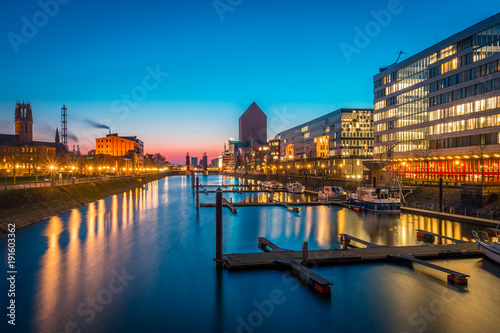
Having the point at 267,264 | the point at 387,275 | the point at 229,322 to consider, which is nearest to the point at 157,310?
the point at 229,322

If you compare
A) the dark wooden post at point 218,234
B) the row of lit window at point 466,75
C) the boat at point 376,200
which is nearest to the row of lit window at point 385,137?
the row of lit window at point 466,75

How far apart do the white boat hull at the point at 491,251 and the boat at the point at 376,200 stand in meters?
27.3

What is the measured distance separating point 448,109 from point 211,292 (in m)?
78.2

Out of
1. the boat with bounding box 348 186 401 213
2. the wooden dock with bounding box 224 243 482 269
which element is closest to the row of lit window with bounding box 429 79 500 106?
the boat with bounding box 348 186 401 213

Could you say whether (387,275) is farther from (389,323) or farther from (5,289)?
(5,289)

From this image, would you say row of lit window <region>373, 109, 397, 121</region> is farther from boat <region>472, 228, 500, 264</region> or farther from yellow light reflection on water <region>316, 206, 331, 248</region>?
boat <region>472, 228, 500, 264</region>

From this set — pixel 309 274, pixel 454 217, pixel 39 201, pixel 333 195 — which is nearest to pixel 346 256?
pixel 309 274

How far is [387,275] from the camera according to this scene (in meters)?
25.5

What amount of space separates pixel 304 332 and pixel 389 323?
499 cm

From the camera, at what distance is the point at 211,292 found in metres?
22.8

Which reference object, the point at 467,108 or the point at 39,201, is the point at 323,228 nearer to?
the point at 39,201

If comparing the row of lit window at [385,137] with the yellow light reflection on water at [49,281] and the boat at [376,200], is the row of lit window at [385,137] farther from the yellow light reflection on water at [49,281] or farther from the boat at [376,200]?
the yellow light reflection on water at [49,281]

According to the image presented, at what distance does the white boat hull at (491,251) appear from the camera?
2702 centimetres

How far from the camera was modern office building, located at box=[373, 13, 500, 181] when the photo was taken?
6644cm
